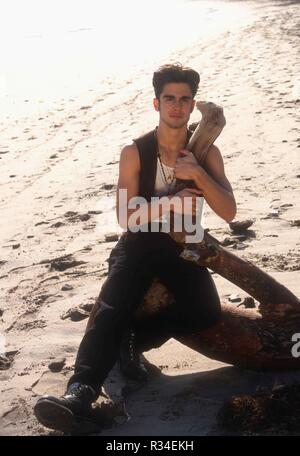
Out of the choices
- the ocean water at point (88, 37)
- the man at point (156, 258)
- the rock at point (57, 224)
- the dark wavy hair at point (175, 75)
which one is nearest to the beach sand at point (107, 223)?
the rock at point (57, 224)

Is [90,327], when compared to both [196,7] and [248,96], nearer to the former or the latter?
[248,96]

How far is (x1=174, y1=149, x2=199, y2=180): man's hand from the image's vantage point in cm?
372

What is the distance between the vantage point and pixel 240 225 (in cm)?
542

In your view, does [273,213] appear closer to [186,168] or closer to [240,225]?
[240,225]

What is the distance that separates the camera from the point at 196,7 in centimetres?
2292

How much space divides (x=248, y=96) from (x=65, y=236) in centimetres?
510

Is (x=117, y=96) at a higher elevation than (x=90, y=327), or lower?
lower

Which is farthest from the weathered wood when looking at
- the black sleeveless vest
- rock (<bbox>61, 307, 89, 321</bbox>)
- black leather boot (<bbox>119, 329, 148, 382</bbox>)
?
rock (<bbox>61, 307, 89, 321</bbox>)

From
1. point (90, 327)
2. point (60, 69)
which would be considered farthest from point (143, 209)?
point (60, 69)

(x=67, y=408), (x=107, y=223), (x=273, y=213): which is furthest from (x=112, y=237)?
(x=67, y=408)

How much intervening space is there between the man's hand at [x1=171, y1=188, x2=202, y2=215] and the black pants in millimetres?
145

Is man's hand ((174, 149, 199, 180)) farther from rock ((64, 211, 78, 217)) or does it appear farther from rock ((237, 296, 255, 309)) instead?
rock ((64, 211, 78, 217))

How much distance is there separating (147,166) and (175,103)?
332 mm

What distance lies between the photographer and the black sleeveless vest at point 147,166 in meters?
3.86
